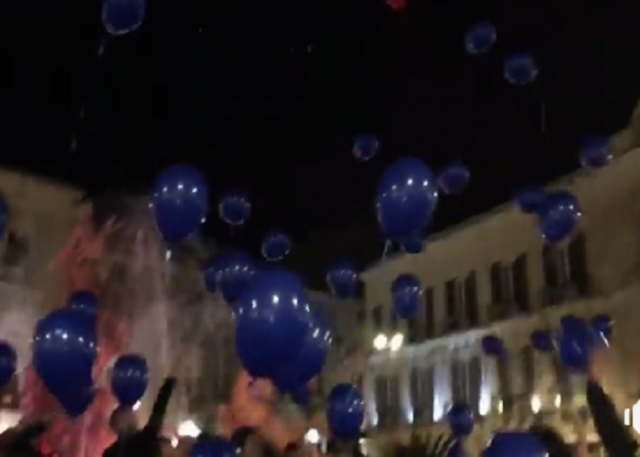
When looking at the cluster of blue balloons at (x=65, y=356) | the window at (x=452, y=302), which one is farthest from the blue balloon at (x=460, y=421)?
the window at (x=452, y=302)

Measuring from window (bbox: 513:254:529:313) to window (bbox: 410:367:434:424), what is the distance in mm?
2953

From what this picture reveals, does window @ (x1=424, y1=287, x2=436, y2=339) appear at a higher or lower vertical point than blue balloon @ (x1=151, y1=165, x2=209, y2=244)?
higher

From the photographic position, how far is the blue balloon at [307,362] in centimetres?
566

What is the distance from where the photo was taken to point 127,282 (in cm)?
1859

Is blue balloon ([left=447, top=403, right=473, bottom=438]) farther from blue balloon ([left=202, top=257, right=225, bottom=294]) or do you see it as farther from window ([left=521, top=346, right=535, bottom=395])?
window ([left=521, top=346, right=535, bottom=395])

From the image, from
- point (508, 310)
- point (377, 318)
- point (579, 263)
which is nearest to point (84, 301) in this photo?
point (579, 263)

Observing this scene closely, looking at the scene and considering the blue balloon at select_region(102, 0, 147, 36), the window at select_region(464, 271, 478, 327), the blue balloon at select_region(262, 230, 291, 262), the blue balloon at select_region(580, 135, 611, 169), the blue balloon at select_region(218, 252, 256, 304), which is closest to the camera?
the blue balloon at select_region(102, 0, 147, 36)

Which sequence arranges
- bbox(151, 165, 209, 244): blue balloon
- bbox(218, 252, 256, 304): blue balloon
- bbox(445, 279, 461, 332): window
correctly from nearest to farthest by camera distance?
bbox(151, 165, 209, 244): blue balloon, bbox(218, 252, 256, 304): blue balloon, bbox(445, 279, 461, 332): window

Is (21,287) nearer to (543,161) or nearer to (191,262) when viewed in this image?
(191,262)


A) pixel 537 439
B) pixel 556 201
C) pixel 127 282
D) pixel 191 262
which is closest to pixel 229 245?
pixel 191 262

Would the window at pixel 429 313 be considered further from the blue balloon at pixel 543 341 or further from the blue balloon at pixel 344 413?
the blue balloon at pixel 344 413

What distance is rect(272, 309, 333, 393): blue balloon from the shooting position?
5.66 meters

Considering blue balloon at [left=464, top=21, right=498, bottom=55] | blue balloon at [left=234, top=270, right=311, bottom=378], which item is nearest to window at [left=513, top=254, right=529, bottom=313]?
blue balloon at [left=464, top=21, right=498, bottom=55]

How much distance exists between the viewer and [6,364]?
291 inches
